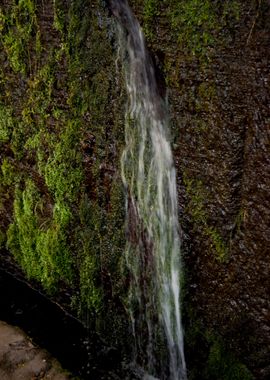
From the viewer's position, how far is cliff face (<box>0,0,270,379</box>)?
7.45 feet

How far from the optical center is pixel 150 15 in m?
2.38

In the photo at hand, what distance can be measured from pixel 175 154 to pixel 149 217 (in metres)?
0.48

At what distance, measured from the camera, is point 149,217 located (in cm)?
289

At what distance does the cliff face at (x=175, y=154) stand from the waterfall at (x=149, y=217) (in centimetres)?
8

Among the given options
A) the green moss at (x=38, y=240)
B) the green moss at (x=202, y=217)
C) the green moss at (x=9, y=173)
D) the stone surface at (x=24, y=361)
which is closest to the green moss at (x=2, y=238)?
the green moss at (x=38, y=240)

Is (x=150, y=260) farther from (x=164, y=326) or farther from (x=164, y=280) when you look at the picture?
(x=164, y=326)

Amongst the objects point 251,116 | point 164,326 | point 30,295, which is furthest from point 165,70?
point 30,295

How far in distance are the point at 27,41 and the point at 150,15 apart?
3.80 feet

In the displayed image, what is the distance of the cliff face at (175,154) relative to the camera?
2.27 meters

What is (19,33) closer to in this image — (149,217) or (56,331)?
(149,217)

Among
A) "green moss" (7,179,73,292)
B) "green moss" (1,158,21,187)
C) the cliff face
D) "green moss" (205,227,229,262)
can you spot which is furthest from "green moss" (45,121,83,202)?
"green moss" (205,227,229,262)

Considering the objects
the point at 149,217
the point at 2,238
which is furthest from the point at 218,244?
the point at 2,238

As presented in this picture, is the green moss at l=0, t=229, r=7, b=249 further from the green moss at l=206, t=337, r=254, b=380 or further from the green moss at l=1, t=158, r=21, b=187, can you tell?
the green moss at l=206, t=337, r=254, b=380

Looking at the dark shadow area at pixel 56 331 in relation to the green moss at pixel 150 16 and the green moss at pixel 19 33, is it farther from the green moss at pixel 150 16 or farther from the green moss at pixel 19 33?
the green moss at pixel 150 16
